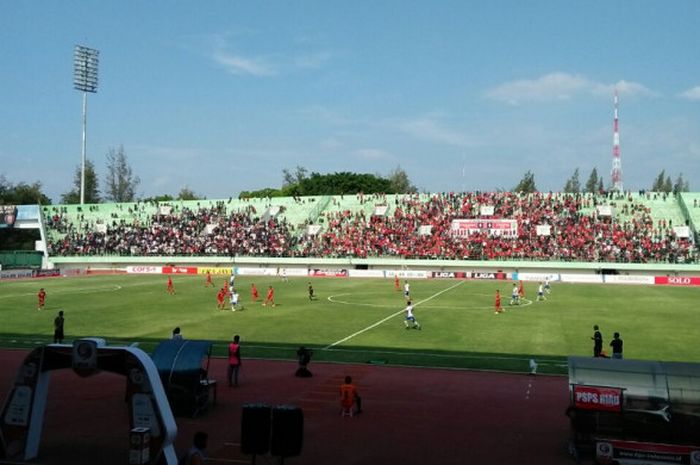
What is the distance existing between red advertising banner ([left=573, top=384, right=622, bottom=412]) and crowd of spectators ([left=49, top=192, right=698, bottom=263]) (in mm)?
59335

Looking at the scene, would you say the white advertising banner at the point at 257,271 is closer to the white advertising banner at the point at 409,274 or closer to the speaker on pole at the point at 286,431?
the white advertising banner at the point at 409,274

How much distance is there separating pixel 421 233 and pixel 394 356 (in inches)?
2104

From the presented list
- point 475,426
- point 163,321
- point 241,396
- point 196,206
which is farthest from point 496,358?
point 196,206

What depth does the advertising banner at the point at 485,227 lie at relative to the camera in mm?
75750

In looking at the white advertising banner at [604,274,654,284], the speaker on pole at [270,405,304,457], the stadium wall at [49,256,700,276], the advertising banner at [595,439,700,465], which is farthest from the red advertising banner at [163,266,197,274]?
the advertising banner at [595,439,700,465]

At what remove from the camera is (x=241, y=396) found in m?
19.5

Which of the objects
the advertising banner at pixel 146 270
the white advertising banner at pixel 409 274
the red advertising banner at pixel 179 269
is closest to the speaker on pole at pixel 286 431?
the white advertising banner at pixel 409 274

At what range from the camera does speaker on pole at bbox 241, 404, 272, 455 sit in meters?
12.0

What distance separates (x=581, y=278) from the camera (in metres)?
64.8

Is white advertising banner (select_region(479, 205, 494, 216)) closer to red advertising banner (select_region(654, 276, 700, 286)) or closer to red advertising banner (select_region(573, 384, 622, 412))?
red advertising banner (select_region(654, 276, 700, 286))

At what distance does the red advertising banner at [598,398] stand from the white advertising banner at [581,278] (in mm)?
53541

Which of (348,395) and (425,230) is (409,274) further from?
(348,395)

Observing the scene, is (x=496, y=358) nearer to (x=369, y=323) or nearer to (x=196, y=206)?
(x=369, y=323)

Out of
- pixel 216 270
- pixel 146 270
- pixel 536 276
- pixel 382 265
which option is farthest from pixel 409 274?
pixel 146 270
